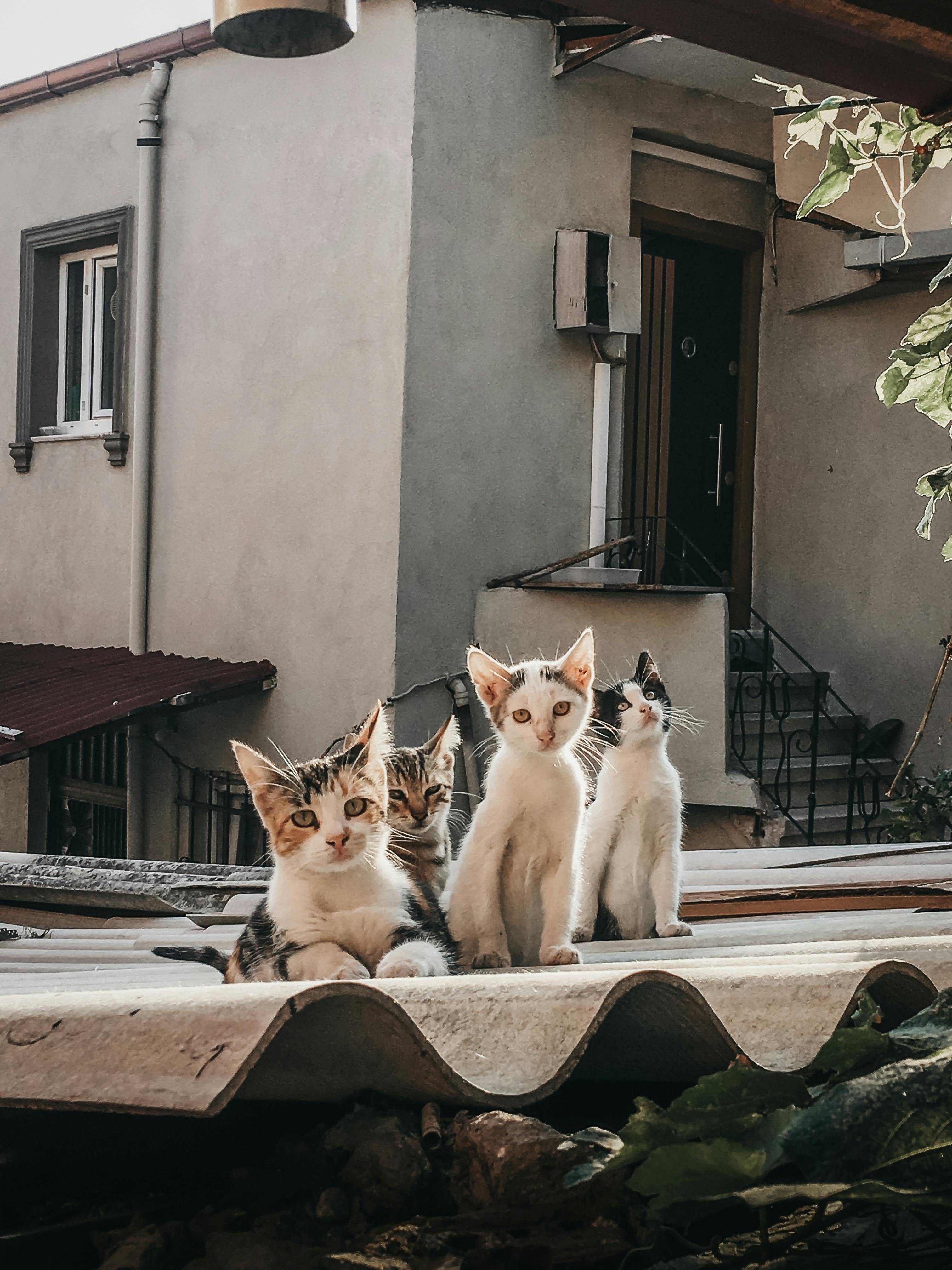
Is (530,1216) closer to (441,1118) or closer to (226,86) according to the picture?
(441,1118)

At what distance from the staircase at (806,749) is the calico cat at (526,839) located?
609 centimetres

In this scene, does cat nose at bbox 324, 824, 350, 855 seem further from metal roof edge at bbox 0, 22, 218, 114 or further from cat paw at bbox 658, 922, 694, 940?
metal roof edge at bbox 0, 22, 218, 114

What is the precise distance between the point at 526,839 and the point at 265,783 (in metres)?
0.52

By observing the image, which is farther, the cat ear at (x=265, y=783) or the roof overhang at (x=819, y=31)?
the cat ear at (x=265, y=783)

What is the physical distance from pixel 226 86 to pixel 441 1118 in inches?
362

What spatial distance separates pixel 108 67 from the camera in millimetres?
10070

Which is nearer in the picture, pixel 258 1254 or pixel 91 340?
pixel 258 1254

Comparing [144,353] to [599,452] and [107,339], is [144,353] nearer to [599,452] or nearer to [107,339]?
[107,339]

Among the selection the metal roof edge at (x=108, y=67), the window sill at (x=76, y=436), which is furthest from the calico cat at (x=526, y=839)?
the window sill at (x=76, y=436)

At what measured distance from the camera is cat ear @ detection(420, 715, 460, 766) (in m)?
2.93

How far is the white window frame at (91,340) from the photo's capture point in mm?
10883

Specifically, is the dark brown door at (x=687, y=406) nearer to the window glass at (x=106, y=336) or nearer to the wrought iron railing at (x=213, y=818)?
the wrought iron railing at (x=213, y=818)

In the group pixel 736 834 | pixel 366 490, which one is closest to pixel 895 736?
pixel 736 834

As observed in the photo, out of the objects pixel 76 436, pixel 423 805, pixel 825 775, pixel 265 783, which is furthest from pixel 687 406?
pixel 265 783
